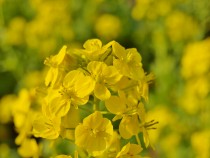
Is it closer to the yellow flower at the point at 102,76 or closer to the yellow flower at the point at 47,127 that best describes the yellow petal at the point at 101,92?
the yellow flower at the point at 102,76

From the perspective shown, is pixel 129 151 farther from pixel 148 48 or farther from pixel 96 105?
pixel 148 48

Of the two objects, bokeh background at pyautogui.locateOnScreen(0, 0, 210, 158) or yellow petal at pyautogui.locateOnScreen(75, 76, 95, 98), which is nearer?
yellow petal at pyautogui.locateOnScreen(75, 76, 95, 98)

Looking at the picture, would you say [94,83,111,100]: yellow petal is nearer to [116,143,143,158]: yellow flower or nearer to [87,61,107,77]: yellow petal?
[87,61,107,77]: yellow petal

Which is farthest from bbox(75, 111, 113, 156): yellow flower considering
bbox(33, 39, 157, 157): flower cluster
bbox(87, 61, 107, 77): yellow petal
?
bbox(87, 61, 107, 77): yellow petal

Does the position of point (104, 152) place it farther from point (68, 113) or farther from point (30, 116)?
point (30, 116)

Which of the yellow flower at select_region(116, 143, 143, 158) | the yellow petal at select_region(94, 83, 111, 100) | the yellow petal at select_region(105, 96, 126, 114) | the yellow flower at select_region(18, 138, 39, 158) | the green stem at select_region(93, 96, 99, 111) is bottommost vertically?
the yellow flower at select_region(18, 138, 39, 158)

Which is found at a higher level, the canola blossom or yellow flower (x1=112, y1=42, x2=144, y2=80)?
yellow flower (x1=112, y1=42, x2=144, y2=80)

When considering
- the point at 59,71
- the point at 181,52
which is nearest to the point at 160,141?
the point at 181,52
